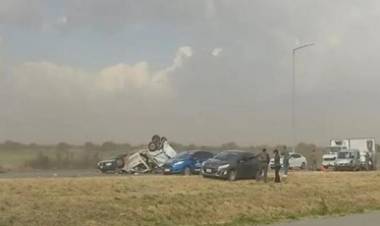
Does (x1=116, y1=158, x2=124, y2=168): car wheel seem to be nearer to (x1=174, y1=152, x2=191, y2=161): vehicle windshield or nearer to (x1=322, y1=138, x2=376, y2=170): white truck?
(x1=174, y1=152, x2=191, y2=161): vehicle windshield

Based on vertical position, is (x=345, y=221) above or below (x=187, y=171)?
below

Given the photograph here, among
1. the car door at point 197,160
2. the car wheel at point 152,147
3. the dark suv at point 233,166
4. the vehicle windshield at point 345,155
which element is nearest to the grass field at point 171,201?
the dark suv at point 233,166

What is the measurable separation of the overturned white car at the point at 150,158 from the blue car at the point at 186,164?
16.7ft

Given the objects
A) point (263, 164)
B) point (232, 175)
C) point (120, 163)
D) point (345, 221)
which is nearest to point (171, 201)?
point (345, 221)

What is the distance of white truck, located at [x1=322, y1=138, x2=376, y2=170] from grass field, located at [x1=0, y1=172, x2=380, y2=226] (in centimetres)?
2538

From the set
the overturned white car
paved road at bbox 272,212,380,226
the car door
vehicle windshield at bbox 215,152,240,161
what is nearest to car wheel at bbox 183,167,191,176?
the car door

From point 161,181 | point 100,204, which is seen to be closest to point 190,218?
point 100,204

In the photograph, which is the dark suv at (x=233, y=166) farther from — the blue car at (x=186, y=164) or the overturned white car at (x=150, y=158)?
the overturned white car at (x=150, y=158)

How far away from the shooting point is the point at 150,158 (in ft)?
167

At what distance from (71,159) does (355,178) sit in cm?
3138

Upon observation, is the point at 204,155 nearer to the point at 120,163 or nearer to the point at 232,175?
the point at 232,175

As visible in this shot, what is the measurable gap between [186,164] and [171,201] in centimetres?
1645

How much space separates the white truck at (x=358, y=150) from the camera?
209ft

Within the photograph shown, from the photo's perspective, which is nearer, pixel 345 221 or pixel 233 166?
pixel 345 221
